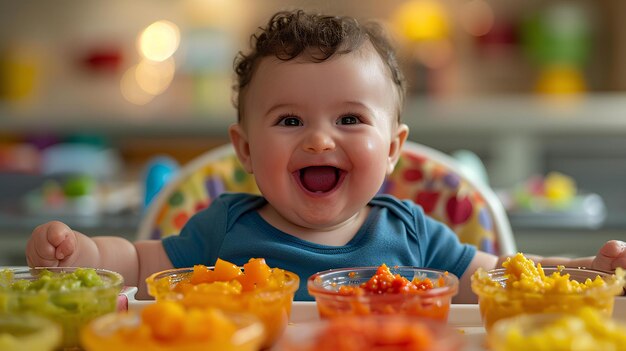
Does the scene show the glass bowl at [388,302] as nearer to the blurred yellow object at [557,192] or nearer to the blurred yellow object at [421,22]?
the blurred yellow object at [557,192]

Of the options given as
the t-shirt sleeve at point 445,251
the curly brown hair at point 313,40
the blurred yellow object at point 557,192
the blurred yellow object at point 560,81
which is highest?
the curly brown hair at point 313,40

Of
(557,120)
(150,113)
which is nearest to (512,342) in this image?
(557,120)

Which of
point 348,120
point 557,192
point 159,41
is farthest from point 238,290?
point 159,41

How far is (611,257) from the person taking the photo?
103 cm

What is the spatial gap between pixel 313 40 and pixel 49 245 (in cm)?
47

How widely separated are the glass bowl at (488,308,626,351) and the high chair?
2.84 ft

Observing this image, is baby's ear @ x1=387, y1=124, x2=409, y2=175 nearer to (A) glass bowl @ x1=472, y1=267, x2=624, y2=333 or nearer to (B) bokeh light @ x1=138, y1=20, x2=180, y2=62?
(A) glass bowl @ x1=472, y1=267, x2=624, y2=333

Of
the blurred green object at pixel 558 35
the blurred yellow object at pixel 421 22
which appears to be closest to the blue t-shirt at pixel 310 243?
the blurred yellow object at pixel 421 22

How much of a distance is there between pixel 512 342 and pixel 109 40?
4648 mm

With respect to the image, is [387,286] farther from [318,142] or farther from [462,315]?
[318,142]

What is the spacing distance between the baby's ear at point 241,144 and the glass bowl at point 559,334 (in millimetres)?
718

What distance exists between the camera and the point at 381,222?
4.29 ft

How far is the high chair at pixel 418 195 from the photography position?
1615mm

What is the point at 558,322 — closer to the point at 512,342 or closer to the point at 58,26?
the point at 512,342
